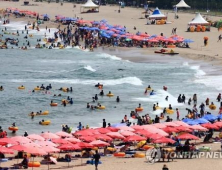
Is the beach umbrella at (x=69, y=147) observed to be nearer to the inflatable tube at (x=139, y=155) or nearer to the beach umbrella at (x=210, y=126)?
the inflatable tube at (x=139, y=155)

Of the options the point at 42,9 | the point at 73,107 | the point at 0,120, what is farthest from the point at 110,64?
the point at 42,9

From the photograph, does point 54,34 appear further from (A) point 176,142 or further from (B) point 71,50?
(A) point 176,142

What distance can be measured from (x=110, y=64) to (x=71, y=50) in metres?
13.1

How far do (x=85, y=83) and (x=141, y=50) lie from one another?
20.5 metres

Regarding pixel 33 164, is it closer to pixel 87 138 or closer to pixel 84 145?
pixel 84 145

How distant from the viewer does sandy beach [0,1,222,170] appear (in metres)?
33.2

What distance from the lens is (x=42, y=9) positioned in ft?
445

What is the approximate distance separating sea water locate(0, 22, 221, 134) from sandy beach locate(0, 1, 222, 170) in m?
2.84

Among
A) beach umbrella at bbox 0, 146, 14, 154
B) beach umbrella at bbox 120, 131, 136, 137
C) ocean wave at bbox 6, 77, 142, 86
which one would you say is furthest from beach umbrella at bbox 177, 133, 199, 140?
ocean wave at bbox 6, 77, 142, 86

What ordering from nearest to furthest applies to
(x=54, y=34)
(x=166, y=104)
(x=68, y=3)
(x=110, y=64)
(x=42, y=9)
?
(x=166, y=104) → (x=110, y=64) → (x=54, y=34) → (x=42, y=9) → (x=68, y=3)

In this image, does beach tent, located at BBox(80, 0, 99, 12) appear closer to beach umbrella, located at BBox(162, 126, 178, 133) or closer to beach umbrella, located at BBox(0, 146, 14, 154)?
beach umbrella, located at BBox(162, 126, 178, 133)

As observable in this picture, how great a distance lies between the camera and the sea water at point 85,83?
165 ft

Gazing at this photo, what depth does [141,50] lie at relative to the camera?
82.6 metres

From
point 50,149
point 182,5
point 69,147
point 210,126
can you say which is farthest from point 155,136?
point 182,5
